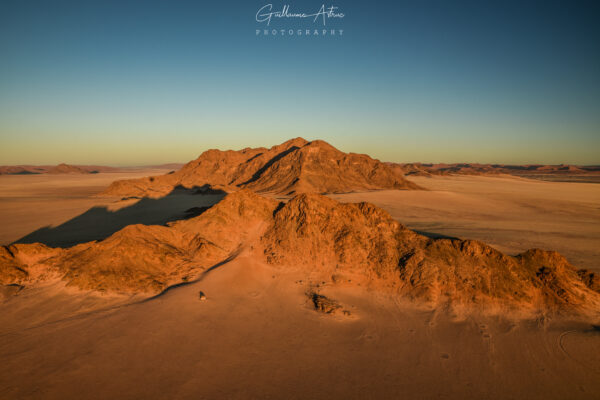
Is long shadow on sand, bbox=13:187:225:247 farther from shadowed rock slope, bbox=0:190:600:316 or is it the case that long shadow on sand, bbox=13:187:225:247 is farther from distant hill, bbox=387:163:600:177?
distant hill, bbox=387:163:600:177

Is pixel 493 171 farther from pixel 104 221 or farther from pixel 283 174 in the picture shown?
pixel 104 221

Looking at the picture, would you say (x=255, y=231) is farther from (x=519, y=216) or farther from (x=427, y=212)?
(x=519, y=216)

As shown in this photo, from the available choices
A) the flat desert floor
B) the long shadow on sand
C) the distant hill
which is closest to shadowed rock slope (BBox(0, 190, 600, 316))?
the flat desert floor

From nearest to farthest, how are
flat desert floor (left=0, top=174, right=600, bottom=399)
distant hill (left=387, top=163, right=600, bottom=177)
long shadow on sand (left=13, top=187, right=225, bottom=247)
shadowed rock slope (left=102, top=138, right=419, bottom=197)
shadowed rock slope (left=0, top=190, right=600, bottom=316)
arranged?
1. flat desert floor (left=0, top=174, right=600, bottom=399)
2. shadowed rock slope (left=0, top=190, right=600, bottom=316)
3. long shadow on sand (left=13, top=187, right=225, bottom=247)
4. shadowed rock slope (left=102, top=138, right=419, bottom=197)
5. distant hill (left=387, top=163, right=600, bottom=177)

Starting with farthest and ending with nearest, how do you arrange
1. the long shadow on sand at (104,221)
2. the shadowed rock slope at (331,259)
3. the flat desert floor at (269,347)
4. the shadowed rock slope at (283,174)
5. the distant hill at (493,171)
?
the distant hill at (493,171) < the shadowed rock slope at (283,174) < the long shadow on sand at (104,221) < the shadowed rock slope at (331,259) < the flat desert floor at (269,347)

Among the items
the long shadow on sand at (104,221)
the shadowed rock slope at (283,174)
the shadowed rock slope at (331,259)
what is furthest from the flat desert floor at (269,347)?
the shadowed rock slope at (283,174)

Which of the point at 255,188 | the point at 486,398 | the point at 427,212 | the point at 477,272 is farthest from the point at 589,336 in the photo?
the point at 255,188

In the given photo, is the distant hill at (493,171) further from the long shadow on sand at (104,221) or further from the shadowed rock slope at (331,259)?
the shadowed rock slope at (331,259)
